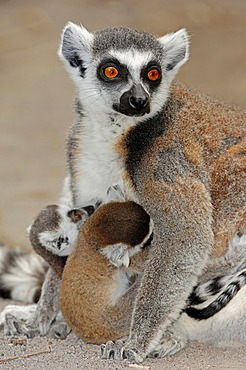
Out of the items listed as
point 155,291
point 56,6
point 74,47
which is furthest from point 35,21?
point 155,291

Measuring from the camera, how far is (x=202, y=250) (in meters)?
5.38

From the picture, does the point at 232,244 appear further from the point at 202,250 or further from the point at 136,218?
the point at 136,218

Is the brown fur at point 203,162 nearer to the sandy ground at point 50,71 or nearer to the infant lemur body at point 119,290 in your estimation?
the infant lemur body at point 119,290

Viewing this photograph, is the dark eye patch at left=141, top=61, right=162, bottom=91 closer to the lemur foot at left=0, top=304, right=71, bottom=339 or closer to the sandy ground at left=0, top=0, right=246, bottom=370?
the lemur foot at left=0, top=304, right=71, bottom=339

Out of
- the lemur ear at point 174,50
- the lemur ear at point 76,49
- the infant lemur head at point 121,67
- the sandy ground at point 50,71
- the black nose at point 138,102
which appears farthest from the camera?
the sandy ground at point 50,71

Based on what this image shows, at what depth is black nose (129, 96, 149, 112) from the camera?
5.42m

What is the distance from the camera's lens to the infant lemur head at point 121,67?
5.58 m

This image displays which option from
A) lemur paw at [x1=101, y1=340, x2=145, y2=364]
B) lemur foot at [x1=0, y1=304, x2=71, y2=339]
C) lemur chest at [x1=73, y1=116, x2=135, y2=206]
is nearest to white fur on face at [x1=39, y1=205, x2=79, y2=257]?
lemur chest at [x1=73, y1=116, x2=135, y2=206]

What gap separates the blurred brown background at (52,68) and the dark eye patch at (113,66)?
428cm

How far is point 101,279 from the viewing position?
5.45 meters

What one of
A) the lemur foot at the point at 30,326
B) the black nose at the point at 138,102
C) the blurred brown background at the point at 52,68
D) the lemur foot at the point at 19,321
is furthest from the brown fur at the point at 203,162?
the blurred brown background at the point at 52,68

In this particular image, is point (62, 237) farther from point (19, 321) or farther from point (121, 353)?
point (121, 353)

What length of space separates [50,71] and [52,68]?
0.11 meters

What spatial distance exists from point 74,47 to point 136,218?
4.33ft
